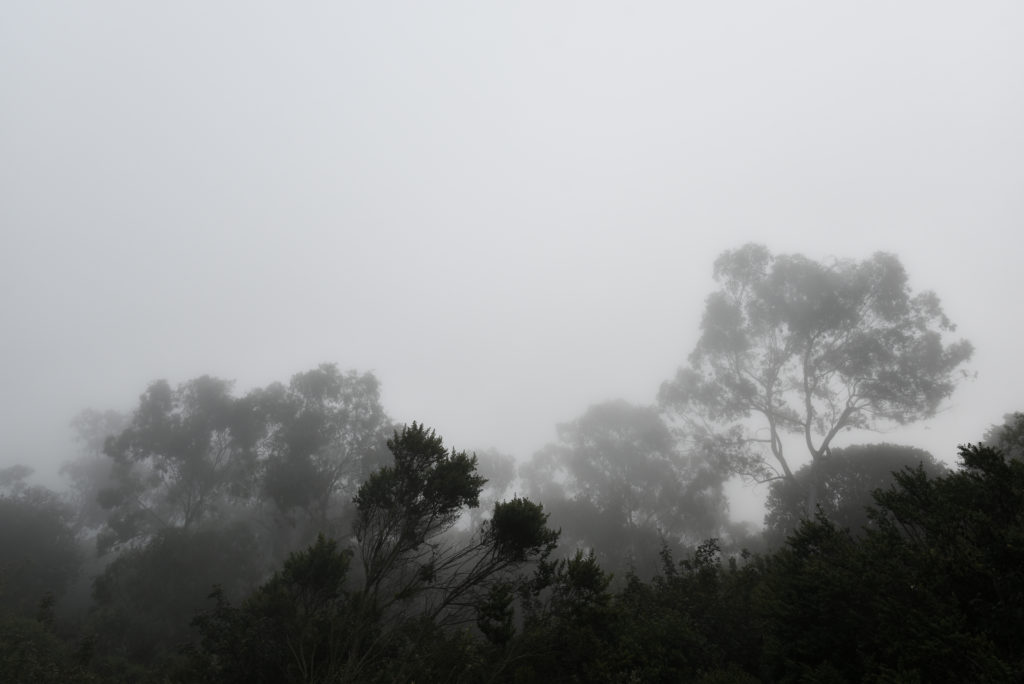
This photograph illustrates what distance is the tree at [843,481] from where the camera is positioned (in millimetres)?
26859

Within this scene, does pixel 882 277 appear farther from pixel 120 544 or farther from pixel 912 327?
pixel 120 544

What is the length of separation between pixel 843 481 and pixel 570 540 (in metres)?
23.8

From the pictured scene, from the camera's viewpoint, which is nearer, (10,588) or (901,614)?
(901,614)

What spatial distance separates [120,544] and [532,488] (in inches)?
1530

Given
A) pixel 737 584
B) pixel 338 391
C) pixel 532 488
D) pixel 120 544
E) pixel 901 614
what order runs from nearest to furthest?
pixel 901 614 → pixel 737 584 → pixel 120 544 → pixel 338 391 → pixel 532 488

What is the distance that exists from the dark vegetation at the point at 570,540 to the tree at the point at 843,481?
0.46 ft

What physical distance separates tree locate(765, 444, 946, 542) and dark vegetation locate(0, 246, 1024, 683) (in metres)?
0.14

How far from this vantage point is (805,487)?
92.4 ft

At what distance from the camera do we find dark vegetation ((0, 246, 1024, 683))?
8.80m

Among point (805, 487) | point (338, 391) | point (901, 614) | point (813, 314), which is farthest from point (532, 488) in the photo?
point (901, 614)

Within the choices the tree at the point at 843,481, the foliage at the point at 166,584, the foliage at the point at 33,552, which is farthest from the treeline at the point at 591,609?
the foliage at the point at 33,552

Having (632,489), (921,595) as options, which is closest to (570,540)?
(632,489)

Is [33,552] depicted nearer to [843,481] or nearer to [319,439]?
[319,439]

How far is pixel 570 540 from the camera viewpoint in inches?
1738
